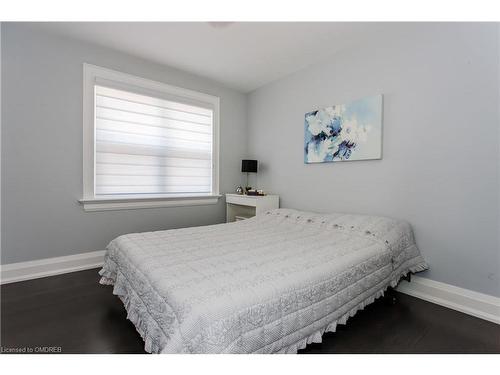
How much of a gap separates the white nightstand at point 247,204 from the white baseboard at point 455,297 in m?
1.77

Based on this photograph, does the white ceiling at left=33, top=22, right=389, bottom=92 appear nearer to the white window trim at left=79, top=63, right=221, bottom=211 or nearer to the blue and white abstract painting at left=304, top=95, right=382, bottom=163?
the white window trim at left=79, top=63, right=221, bottom=211

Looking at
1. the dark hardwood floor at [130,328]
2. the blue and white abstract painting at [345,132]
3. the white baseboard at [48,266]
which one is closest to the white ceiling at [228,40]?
the blue and white abstract painting at [345,132]

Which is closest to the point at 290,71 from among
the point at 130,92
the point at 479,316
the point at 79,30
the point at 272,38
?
the point at 272,38

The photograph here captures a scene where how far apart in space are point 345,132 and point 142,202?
104 inches

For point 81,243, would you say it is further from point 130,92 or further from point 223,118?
point 223,118

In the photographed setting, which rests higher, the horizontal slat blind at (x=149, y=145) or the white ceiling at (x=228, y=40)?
the white ceiling at (x=228, y=40)

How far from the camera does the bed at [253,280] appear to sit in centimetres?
98

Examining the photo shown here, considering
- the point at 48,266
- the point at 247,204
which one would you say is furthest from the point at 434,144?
the point at 48,266

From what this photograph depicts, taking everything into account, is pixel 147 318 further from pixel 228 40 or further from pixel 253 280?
pixel 228 40

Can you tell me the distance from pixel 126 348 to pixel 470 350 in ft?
6.81

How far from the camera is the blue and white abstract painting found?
2.41 m

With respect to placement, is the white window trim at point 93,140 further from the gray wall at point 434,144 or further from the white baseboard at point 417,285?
the gray wall at point 434,144

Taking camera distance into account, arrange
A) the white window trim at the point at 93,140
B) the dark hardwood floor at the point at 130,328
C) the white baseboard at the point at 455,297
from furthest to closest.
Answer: the white window trim at the point at 93,140
the white baseboard at the point at 455,297
the dark hardwood floor at the point at 130,328
